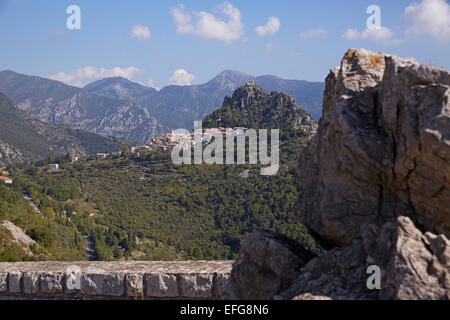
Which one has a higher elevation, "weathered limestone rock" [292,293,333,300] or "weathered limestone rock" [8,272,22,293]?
"weathered limestone rock" [292,293,333,300]

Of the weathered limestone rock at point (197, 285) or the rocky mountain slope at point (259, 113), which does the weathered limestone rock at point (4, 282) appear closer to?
the weathered limestone rock at point (197, 285)

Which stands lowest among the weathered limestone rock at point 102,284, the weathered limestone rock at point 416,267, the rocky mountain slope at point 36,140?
the rocky mountain slope at point 36,140

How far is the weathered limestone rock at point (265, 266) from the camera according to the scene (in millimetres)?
3666

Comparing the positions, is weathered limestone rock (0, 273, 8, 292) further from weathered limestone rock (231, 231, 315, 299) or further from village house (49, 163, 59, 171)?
village house (49, 163, 59, 171)

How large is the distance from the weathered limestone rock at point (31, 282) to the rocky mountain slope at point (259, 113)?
154ft

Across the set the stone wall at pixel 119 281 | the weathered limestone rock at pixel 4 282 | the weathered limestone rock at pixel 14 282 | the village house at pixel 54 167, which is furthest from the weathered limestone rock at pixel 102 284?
the village house at pixel 54 167

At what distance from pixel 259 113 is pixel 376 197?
182ft

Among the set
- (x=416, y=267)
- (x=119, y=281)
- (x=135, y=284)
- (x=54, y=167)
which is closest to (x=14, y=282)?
(x=119, y=281)

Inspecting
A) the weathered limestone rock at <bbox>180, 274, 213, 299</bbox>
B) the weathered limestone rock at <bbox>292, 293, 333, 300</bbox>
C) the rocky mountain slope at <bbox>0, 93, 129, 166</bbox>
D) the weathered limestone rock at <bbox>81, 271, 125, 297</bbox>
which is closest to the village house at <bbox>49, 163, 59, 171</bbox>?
the rocky mountain slope at <bbox>0, 93, 129, 166</bbox>

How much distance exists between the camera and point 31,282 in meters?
5.87

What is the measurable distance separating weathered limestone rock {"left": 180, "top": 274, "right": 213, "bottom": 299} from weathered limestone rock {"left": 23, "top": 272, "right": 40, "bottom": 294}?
6.40 feet

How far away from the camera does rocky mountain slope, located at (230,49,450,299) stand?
2.95 m

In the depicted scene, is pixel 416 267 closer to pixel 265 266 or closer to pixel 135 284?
pixel 265 266

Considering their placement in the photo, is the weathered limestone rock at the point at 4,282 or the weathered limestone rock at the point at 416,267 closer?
the weathered limestone rock at the point at 416,267
